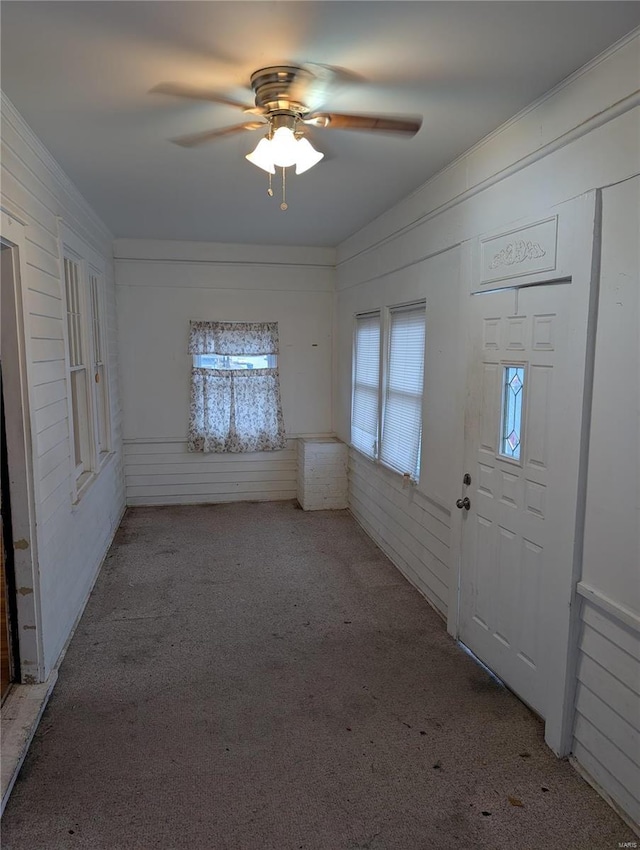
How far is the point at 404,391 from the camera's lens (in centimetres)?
408

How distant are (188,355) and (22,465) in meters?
3.31

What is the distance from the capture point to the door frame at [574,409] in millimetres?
2064

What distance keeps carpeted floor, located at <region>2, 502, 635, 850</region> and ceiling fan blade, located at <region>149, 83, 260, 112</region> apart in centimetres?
267

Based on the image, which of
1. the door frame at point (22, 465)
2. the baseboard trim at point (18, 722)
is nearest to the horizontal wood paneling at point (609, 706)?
the baseboard trim at point (18, 722)

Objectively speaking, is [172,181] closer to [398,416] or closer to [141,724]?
[398,416]

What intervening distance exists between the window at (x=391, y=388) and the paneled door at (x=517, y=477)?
2.90 feet

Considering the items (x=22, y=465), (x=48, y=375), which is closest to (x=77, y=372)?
(x=48, y=375)

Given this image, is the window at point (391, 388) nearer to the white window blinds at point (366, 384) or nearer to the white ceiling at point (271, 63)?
the white window blinds at point (366, 384)

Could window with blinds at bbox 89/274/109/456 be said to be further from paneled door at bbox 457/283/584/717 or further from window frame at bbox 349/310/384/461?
paneled door at bbox 457/283/584/717

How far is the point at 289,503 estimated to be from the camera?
5.92m

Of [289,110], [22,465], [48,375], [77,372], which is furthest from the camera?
[77,372]

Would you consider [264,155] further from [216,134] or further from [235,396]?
[235,396]

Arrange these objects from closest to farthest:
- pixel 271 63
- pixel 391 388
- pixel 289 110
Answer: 1. pixel 271 63
2. pixel 289 110
3. pixel 391 388

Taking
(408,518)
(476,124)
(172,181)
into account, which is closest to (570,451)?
(476,124)
